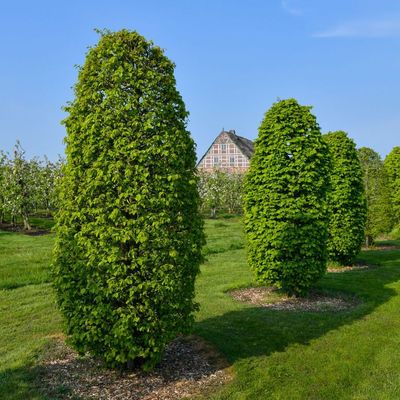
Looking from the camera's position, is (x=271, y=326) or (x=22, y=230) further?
(x=22, y=230)

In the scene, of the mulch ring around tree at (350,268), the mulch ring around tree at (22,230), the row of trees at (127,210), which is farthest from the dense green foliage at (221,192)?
the row of trees at (127,210)

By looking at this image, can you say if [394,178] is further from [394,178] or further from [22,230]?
[22,230]

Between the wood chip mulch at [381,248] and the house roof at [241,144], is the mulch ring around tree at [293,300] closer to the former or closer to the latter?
the wood chip mulch at [381,248]

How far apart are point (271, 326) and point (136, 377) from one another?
13.3ft

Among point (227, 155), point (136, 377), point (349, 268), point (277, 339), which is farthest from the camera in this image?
point (227, 155)

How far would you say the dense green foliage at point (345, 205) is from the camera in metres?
18.3

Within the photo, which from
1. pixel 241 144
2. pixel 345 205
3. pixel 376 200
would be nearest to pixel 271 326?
pixel 345 205

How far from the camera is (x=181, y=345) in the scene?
9039mm

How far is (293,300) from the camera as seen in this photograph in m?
13.1

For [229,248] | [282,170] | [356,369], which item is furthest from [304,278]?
[229,248]

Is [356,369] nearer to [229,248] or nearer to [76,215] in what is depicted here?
[76,215]

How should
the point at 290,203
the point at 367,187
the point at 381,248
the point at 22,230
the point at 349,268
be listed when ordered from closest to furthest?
the point at 290,203
the point at 349,268
the point at 381,248
the point at 367,187
the point at 22,230

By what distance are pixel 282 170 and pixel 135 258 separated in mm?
7108

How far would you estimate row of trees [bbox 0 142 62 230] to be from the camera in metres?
36.6
